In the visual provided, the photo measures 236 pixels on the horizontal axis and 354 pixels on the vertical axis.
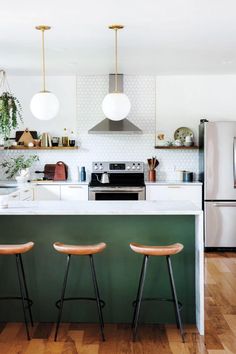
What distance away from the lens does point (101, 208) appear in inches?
176

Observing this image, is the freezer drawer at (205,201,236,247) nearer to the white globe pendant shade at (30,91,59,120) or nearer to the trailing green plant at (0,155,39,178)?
the trailing green plant at (0,155,39,178)

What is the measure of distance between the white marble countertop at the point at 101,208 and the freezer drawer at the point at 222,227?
281 centimetres

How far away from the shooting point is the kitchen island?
4.52 meters

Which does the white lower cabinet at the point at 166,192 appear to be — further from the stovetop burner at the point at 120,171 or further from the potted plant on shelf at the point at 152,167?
the stovetop burner at the point at 120,171

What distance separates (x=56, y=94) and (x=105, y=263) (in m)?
4.32

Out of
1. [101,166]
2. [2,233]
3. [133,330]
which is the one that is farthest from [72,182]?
[133,330]

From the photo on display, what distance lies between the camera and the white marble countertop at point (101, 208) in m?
4.29

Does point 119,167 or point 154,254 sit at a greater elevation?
point 119,167

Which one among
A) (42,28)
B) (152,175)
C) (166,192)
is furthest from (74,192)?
(42,28)

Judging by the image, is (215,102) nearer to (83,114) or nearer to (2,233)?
(83,114)

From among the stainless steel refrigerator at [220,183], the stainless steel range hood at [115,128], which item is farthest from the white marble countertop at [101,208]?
the stainless steel range hood at [115,128]

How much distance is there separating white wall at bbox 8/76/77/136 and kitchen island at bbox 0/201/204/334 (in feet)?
12.7

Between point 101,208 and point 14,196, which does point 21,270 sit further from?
point 14,196

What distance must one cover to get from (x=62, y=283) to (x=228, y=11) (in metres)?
2.72
